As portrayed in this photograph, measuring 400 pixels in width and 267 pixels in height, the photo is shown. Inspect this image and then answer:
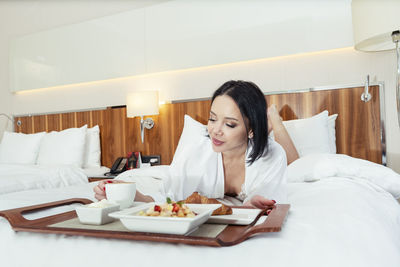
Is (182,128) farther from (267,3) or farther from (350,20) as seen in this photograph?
(350,20)

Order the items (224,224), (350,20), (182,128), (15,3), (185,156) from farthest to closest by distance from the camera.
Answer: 1. (15,3)
2. (182,128)
3. (350,20)
4. (185,156)
5. (224,224)

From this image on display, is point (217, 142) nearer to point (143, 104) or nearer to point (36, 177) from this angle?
point (36, 177)

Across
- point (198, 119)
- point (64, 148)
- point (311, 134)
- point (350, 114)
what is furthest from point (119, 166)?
point (350, 114)

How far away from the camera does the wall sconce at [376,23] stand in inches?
87.4

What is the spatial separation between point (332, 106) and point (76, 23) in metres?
2.80

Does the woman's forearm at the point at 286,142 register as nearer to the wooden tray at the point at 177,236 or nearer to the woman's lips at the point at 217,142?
the woman's lips at the point at 217,142

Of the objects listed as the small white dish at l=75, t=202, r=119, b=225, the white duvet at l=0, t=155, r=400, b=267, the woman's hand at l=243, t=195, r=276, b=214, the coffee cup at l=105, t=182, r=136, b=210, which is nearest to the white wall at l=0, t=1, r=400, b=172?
the white duvet at l=0, t=155, r=400, b=267

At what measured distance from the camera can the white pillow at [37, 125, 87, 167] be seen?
3.35 metres

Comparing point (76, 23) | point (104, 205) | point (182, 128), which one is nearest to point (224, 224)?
point (104, 205)

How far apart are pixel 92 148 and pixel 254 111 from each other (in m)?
2.55

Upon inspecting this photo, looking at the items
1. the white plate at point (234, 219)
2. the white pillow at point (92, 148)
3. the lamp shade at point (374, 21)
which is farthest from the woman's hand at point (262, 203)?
the white pillow at point (92, 148)

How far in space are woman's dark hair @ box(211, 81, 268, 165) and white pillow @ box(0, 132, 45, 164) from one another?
2754 mm

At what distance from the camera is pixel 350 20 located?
270 centimetres

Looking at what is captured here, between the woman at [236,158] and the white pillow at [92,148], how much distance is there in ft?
7.20
